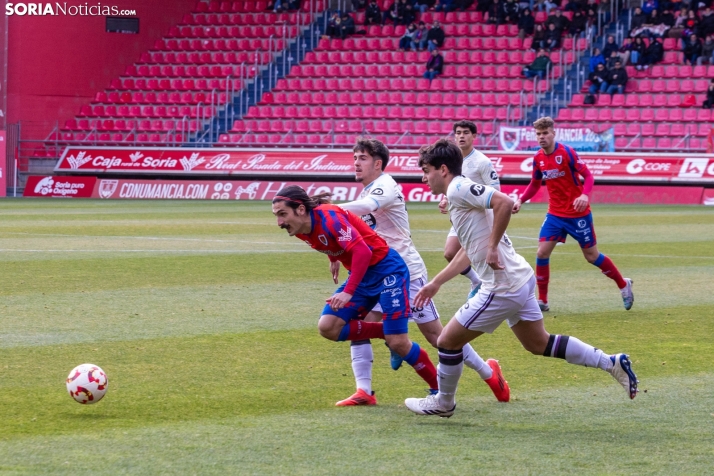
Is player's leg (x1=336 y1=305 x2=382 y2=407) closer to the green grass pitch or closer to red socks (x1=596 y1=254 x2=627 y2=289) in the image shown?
the green grass pitch

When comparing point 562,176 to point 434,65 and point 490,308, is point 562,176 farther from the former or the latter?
point 434,65

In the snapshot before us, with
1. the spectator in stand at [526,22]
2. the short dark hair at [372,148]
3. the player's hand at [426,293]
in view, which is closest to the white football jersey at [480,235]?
the player's hand at [426,293]

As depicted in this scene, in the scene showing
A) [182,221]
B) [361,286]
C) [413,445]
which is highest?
[361,286]

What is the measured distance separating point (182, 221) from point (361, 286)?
670 inches

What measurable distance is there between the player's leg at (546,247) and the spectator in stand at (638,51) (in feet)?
78.8

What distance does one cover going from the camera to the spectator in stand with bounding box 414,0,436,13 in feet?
127

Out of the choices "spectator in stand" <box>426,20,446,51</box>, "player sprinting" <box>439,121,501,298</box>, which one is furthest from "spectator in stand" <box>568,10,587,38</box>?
"player sprinting" <box>439,121,501,298</box>

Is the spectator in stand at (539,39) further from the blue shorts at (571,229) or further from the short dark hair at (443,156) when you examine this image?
the short dark hair at (443,156)

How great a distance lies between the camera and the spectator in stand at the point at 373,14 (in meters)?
38.8

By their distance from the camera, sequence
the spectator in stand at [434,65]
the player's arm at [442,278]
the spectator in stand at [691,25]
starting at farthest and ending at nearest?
the spectator in stand at [434,65] → the spectator in stand at [691,25] → the player's arm at [442,278]

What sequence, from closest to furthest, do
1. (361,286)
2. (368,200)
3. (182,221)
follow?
(361,286), (368,200), (182,221)

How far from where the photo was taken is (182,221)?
22.8 meters

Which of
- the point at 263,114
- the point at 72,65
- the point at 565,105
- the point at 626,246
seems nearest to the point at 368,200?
the point at 626,246

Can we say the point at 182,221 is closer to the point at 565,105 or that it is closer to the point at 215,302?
the point at 215,302
